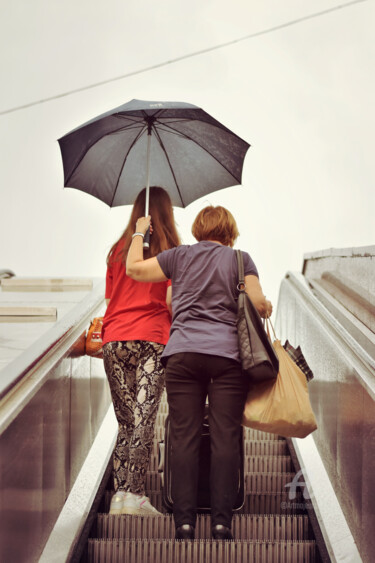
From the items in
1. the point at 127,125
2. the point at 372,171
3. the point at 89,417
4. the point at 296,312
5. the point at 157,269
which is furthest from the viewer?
the point at 372,171

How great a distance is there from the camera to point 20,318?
4.87 m

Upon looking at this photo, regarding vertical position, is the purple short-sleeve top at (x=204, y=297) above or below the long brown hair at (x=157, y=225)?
below

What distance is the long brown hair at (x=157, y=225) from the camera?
3.64 m

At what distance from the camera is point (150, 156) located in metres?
4.10

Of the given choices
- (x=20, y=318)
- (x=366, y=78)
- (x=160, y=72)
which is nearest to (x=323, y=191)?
(x=366, y=78)

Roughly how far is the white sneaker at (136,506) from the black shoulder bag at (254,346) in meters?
0.94

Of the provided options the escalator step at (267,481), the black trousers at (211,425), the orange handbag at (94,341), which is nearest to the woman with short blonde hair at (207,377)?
the black trousers at (211,425)

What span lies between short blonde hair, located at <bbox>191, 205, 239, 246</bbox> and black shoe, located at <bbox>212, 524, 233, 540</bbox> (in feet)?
4.11

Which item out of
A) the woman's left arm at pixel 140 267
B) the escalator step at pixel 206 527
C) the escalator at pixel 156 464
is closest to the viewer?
the escalator at pixel 156 464

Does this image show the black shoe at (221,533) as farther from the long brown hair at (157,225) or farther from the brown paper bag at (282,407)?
the long brown hair at (157,225)

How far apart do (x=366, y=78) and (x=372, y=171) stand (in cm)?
165

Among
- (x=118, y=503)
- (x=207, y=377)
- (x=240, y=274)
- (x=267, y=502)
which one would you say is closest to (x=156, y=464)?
(x=267, y=502)

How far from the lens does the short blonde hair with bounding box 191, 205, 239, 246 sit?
131 inches

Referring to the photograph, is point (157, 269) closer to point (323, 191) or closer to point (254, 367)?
point (254, 367)
